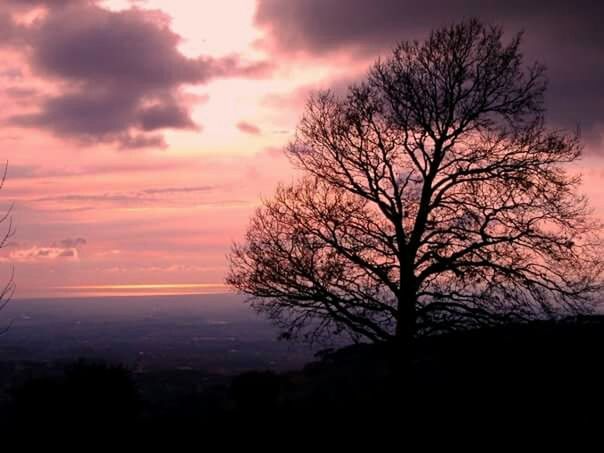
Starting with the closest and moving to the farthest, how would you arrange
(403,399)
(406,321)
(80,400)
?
(80,400), (403,399), (406,321)

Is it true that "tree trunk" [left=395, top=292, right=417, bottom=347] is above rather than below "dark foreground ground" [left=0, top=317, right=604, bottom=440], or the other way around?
above

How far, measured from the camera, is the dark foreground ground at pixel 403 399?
16.3 m

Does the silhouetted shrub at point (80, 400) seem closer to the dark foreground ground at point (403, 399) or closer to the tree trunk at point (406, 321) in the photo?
the dark foreground ground at point (403, 399)

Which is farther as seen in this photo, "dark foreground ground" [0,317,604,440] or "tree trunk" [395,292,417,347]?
"tree trunk" [395,292,417,347]

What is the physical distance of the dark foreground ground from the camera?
16.3m

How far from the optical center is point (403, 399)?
1830 cm

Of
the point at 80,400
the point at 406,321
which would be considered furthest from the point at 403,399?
the point at 80,400

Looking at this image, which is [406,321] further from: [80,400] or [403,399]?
[80,400]

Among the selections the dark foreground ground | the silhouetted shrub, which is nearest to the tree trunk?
the dark foreground ground

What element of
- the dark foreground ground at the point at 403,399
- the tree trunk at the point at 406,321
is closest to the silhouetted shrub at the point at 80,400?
the dark foreground ground at the point at 403,399

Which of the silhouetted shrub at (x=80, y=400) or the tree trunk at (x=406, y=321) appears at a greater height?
the tree trunk at (x=406, y=321)

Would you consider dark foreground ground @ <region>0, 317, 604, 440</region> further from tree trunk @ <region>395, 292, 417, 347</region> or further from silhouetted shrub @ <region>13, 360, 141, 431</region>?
tree trunk @ <region>395, 292, 417, 347</region>

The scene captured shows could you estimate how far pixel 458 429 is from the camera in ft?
54.3

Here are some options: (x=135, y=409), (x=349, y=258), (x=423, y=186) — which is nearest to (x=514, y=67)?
(x=423, y=186)
